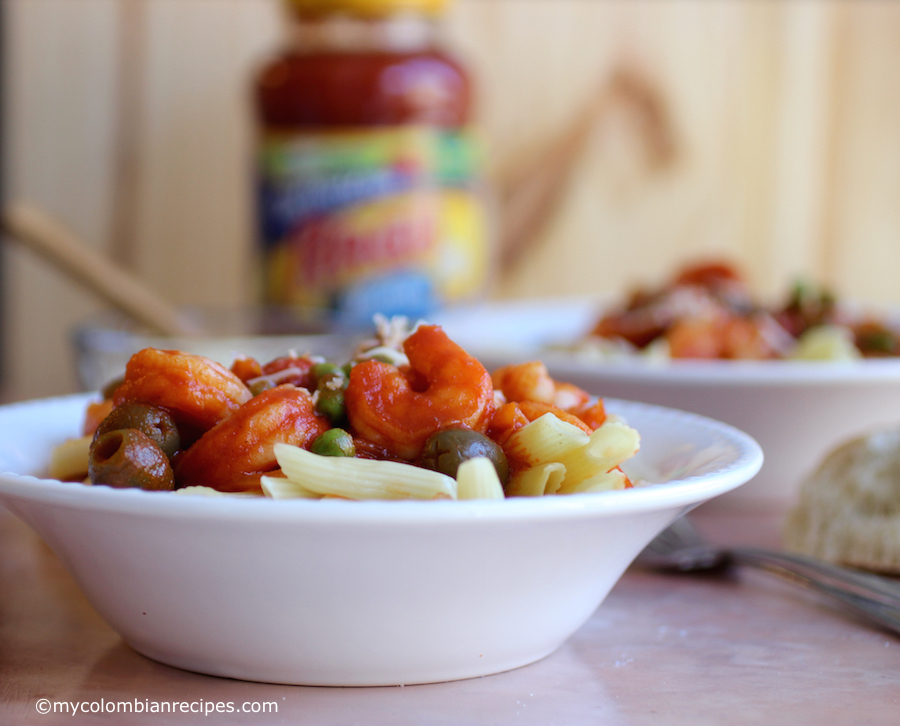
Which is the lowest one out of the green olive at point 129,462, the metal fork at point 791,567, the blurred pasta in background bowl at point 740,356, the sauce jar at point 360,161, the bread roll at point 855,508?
the metal fork at point 791,567

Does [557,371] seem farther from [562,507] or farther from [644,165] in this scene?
[644,165]

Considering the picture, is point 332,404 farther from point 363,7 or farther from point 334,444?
point 363,7

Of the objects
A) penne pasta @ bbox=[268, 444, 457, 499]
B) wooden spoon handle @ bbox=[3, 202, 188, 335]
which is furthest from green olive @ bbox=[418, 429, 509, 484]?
wooden spoon handle @ bbox=[3, 202, 188, 335]

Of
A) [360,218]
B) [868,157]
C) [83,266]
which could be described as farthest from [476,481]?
[868,157]

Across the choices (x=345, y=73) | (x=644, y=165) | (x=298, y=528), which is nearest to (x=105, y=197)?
(x=345, y=73)

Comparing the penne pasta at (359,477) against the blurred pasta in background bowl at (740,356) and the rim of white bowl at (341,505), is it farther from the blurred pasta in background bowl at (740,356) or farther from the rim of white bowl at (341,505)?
the blurred pasta in background bowl at (740,356)

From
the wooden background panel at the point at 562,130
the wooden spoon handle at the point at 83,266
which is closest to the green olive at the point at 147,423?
the wooden spoon handle at the point at 83,266
